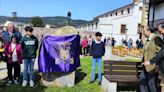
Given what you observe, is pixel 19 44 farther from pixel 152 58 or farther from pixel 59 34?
pixel 152 58

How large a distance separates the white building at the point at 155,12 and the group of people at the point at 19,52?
16.5m

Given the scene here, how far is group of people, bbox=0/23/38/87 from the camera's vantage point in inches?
439

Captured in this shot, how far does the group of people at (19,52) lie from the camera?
11150mm

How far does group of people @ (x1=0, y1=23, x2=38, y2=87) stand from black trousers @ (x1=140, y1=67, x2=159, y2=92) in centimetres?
369

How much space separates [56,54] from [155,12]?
18.3 meters

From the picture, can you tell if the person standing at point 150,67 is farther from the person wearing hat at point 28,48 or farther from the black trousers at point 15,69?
the black trousers at point 15,69

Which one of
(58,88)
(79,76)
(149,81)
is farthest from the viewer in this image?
(79,76)

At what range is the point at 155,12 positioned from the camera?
28.5 metres

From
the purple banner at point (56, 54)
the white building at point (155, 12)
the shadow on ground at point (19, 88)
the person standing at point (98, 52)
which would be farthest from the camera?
the white building at point (155, 12)

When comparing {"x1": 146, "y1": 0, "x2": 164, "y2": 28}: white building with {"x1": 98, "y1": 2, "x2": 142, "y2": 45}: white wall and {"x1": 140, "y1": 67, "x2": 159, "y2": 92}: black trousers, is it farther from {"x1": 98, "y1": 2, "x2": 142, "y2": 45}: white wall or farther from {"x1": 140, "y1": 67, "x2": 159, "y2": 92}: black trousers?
{"x1": 98, "y1": 2, "x2": 142, "y2": 45}: white wall

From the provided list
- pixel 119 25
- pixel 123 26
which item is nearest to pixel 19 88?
pixel 119 25

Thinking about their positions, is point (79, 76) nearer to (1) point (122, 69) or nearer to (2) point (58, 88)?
(2) point (58, 88)

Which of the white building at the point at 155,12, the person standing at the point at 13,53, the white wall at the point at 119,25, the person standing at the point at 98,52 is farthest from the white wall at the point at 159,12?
the white wall at the point at 119,25

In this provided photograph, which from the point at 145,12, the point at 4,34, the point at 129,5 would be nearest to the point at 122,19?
the point at 129,5
